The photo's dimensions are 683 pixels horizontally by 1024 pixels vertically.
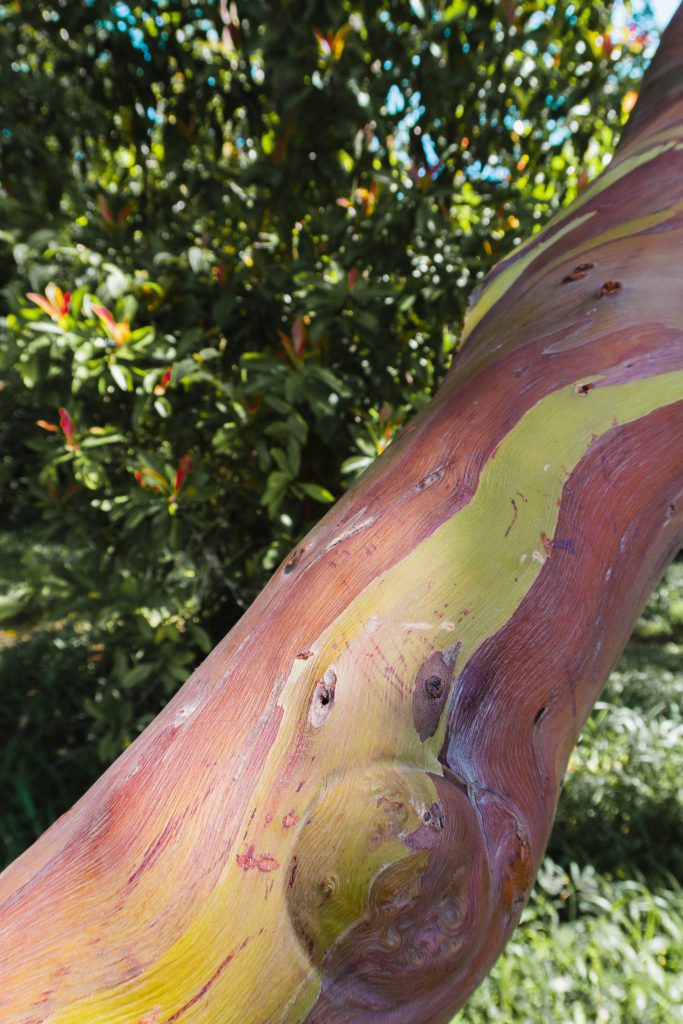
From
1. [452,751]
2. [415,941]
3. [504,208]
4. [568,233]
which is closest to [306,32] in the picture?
[504,208]

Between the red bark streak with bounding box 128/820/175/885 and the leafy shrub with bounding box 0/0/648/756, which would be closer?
the red bark streak with bounding box 128/820/175/885

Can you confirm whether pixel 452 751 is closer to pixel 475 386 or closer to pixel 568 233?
pixel 475 386

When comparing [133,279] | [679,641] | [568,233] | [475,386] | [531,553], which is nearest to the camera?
[531,553]

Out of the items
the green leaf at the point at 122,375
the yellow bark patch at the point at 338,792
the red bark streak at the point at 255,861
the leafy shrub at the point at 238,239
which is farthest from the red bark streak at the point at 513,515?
the green leaf at the point at 122,375

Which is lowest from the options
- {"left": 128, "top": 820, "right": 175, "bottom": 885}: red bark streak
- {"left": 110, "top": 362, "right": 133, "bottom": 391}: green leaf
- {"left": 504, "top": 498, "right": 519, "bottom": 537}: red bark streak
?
{"left": 504, "top": 498, "right": 519, "bottom": 537}: red bark streak

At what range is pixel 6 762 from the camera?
3.17m

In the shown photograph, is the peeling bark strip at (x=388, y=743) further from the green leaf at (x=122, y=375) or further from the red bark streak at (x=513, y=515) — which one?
the green leaf at (x=122, y=375)

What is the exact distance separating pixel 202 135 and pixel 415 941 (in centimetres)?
264

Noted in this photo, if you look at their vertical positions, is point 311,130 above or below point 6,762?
above

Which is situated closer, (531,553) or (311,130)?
(531,553)

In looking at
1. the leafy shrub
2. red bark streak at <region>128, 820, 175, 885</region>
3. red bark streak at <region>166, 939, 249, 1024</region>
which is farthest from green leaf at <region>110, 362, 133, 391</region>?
red bark streak at <region>166, 939, 249, 1024</region>

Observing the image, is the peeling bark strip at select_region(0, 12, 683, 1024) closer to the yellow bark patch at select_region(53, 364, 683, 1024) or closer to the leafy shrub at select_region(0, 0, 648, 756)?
the yellow bark patch at select_region(53, 364, 683, 1024)

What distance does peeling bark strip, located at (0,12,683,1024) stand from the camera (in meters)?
0.74

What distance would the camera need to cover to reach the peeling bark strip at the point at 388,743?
0.74 meters
